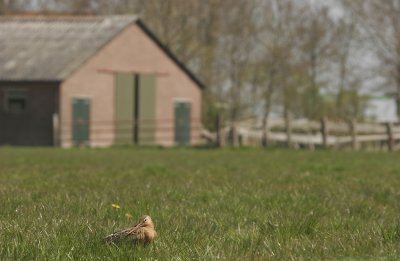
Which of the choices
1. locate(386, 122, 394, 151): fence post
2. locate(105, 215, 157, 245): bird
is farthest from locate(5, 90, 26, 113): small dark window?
locate(105, 215, 157, 245): bird

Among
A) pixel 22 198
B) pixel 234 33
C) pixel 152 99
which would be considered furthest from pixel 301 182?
pixel 234 33

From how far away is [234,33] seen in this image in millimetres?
58844

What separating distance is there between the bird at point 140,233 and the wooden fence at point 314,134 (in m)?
27.2

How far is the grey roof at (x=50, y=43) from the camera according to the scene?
39.9 meters

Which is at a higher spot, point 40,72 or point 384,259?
point 40,72

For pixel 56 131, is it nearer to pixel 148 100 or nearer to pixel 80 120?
pixel 80 120

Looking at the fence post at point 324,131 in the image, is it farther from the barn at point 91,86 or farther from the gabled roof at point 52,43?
the gabled roof at point 52,43

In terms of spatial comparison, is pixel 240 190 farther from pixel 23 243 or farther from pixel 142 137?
pixel 142 137

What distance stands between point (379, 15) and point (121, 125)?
787 inches

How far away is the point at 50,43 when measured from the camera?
42594 millimetres

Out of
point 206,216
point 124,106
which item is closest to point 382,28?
point 124,106

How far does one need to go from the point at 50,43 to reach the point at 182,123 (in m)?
8.15

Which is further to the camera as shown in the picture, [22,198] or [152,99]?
[152,99]

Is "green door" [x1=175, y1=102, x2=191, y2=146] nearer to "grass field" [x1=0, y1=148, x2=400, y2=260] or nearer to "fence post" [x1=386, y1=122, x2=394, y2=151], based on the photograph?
"fence post" [x1=386, y1=122, x2=394, y2=151]
